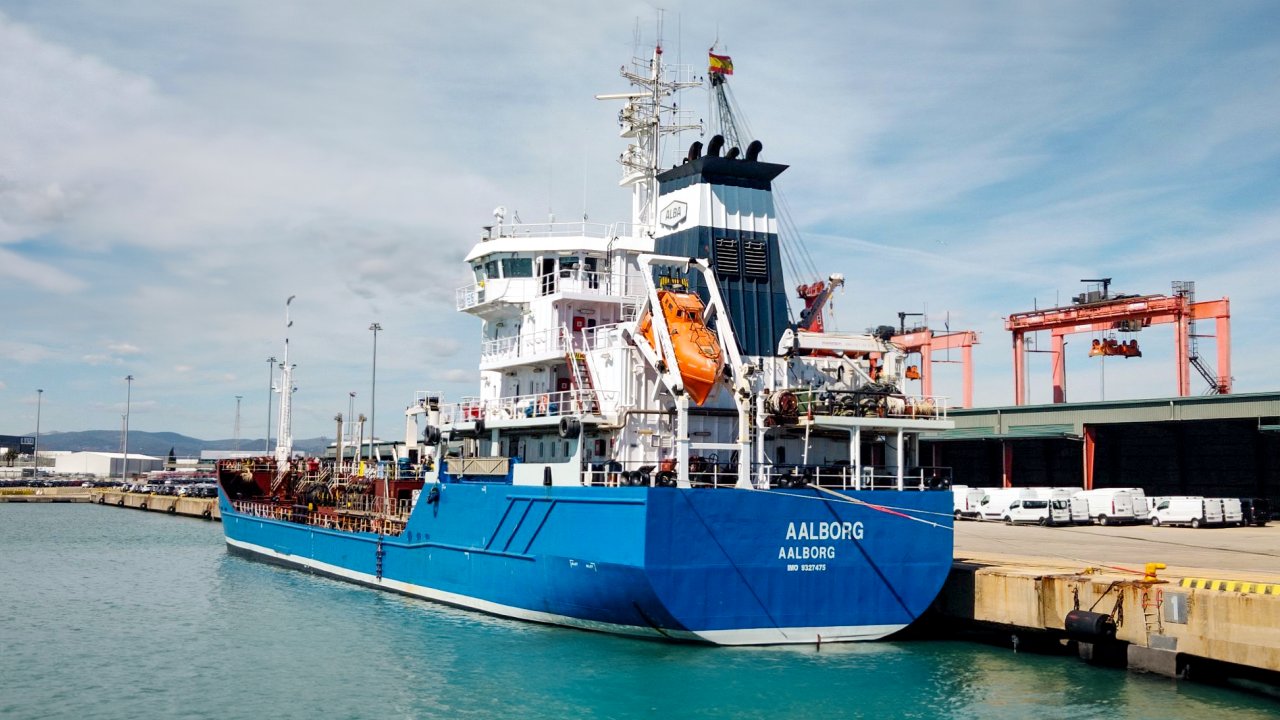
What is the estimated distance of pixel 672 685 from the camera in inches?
647

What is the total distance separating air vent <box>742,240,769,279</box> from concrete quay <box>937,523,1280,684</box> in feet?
23.6

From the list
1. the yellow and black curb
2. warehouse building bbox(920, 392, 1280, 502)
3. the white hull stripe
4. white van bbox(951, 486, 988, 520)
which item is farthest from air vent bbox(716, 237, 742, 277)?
warehouse building bbox(920, 392, 1280, 502)

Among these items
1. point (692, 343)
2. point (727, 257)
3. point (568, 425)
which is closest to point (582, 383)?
point (568, 425)

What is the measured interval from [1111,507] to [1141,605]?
23136mm

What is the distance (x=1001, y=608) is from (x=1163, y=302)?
114 ft

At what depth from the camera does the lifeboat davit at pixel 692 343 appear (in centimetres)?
1909

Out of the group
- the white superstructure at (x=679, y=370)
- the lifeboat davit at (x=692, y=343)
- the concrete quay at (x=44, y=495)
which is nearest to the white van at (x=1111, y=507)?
the white superstructure at (x=679, y=370)

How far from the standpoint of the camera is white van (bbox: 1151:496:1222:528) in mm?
37000

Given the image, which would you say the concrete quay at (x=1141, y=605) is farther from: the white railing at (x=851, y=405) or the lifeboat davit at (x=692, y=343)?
the lifeboat davit at (x=692, y=343)

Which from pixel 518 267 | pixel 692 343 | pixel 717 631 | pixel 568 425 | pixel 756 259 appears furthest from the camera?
pixel 518 267

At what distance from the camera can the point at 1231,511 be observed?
1473 inches

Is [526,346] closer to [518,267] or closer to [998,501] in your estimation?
[518,267]

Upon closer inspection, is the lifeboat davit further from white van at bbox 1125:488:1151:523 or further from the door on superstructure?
white van at bbox 1125:488:1151:523

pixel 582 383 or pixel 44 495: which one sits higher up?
pixel 582 383
